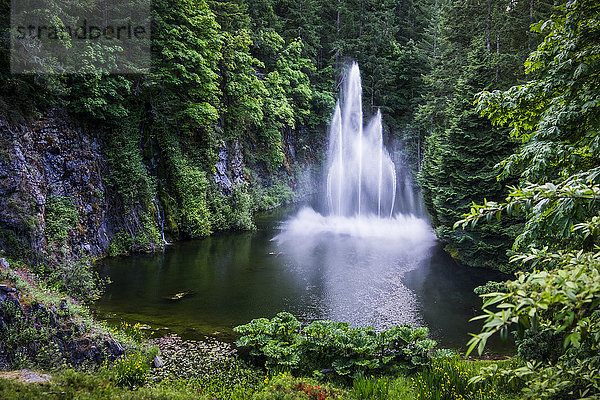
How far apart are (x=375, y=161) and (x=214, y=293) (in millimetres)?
25337

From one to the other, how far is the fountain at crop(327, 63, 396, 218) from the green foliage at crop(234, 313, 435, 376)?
21054mm

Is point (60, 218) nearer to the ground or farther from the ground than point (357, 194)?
nearer to the ground

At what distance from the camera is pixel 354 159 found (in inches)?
1238

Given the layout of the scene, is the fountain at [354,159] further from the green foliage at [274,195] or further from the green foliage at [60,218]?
the green foliage at [60,218]

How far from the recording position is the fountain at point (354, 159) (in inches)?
1176

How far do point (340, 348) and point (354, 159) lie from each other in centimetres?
2600

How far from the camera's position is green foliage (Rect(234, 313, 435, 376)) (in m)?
6.22

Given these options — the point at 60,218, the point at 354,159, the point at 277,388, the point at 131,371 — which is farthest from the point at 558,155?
the point at 354,159

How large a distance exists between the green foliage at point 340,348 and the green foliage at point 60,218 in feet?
22.5

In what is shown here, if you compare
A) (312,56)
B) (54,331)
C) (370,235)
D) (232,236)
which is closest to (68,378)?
(54,331)

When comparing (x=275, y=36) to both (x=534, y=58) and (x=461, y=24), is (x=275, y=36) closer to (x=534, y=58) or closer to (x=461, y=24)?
(x=461, y=24)

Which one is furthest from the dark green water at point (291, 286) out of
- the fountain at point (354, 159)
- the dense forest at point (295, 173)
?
the fountain at point (354, 159)

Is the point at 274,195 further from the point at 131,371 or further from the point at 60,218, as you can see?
the point at 131,371

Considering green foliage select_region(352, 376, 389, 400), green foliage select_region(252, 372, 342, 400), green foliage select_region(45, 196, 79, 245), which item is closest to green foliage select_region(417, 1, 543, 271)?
green foliage select_region(352, 376, 389, 400)
